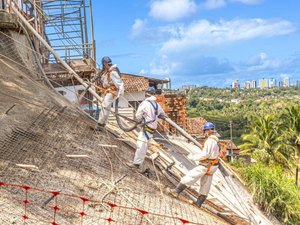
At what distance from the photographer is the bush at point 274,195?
10719 mm

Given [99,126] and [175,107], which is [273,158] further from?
[99,126]

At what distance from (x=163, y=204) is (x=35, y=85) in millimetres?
4470

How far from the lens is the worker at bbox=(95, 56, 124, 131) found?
775cm

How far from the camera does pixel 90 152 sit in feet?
24.7

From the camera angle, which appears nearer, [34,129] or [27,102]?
[34,129]

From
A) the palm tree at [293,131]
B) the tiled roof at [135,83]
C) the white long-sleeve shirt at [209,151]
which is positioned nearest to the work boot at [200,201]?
the white long-sleeve shirt at [209,151]

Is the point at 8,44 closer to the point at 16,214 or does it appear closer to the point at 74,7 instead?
the point at 74,7

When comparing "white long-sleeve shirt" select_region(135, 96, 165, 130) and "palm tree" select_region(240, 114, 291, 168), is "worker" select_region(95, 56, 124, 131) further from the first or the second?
"palm tree" select_region(240, 114, 291, 168)

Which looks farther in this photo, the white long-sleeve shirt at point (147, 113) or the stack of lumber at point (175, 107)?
the stack of lumber at point (175, 107)

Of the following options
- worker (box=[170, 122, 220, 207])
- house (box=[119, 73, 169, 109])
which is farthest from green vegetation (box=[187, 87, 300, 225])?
house (box=[119, 73, 169, 109])

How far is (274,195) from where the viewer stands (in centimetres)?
1101

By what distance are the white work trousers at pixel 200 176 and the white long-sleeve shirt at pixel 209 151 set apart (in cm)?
17

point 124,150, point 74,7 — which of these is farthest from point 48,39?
point 124,150

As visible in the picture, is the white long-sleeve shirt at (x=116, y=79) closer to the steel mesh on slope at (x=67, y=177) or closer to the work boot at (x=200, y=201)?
the steel mesh on slope at (x=67, y=177)
